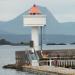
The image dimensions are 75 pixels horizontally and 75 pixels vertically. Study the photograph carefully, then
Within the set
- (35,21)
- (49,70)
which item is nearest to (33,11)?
(35,21)

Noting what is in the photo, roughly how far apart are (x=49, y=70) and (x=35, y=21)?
422 inches

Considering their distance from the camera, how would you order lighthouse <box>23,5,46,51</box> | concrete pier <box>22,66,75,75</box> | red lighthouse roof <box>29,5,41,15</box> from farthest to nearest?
1. red lighthouse roof <box>29,5,41,15</box>
2. lighthouse <box>23,5,46,51</box>
3. concrete pier <box>22,66,75,75</box>

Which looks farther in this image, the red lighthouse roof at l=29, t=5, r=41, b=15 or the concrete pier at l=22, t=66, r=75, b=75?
the red lighthouse roof at l=29, t=5, r=41, b=15

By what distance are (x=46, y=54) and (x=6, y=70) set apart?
563cm

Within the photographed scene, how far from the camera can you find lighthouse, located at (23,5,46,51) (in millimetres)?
74938

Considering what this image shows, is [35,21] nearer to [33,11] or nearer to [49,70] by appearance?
[33,11]

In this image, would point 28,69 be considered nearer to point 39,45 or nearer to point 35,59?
point 35,59

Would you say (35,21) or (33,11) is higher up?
(33,11)

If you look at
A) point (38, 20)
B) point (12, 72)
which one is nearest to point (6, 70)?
point (12, 72)

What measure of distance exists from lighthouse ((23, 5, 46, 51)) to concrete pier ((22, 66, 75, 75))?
446 cm

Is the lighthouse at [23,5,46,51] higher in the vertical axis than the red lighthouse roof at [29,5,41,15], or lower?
lower

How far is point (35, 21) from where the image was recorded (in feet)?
246

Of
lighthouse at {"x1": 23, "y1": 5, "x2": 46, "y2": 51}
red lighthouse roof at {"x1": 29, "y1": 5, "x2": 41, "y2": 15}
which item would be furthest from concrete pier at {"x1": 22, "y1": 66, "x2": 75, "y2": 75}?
red lighthouse roof at {"x1": 29, "y1": 5, "x2": 41, "y2": 15}

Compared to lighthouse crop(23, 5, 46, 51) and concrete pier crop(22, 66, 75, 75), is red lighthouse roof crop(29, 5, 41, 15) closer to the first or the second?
lighthouse crop(23, 5, 46, 51)
